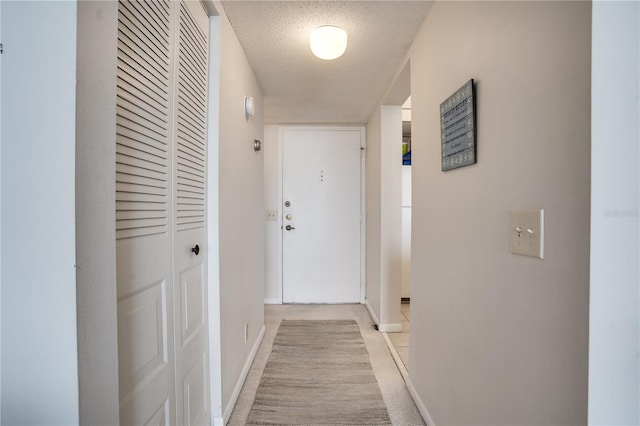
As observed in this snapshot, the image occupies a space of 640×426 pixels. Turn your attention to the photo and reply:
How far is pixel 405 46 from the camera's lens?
1751 mm

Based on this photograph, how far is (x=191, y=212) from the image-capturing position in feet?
3.93

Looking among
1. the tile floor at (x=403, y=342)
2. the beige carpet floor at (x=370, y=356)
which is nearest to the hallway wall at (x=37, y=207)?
the beige carpet floor at (x=370, y=356)

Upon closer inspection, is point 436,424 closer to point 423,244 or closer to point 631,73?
point 423,244

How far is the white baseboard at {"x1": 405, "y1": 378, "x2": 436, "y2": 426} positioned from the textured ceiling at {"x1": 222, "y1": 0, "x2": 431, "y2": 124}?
1.99 m

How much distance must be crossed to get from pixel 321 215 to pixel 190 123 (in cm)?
231

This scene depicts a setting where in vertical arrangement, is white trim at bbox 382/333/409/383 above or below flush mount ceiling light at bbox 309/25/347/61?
below

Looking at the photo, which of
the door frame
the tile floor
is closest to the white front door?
the door frame

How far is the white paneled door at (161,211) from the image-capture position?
76 centimetres

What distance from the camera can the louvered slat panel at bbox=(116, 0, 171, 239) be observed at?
0.74 metres

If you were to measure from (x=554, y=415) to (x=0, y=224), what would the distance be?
3.64 feet

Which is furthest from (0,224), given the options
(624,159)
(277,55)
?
(277,55)

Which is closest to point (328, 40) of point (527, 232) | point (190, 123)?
point (190, 123)

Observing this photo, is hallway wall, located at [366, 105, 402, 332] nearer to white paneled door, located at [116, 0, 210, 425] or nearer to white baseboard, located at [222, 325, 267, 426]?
white baseboard, located at [222, 325, 267, 426]

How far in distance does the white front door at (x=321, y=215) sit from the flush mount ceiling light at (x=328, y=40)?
179 centimetres
